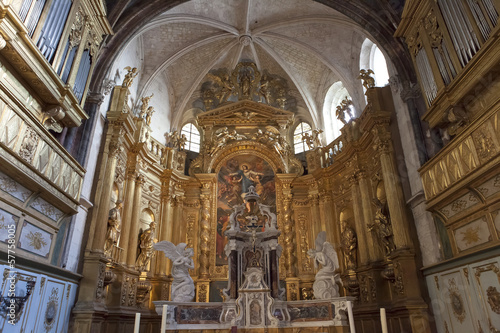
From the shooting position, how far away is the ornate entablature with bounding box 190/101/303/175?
17.5m

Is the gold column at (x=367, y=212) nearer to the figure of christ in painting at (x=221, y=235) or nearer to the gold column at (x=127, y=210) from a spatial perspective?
the figure of christ in painting at (x=221, y=235)

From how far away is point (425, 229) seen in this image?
981 centimetres

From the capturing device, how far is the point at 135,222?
13.9 m

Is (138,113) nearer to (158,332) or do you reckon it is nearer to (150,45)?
(150,45)

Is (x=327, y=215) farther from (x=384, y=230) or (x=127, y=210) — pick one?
(x=127, y=210)

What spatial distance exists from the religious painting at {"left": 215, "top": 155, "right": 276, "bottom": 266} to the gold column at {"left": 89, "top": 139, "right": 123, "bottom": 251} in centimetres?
577

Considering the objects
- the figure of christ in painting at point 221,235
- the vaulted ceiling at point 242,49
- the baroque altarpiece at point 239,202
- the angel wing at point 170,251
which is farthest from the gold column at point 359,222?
the angel wing at point 170,251

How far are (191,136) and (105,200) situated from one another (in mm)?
8569

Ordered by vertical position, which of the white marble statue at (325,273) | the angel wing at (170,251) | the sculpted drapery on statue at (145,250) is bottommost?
the white marble statue at (325,273)

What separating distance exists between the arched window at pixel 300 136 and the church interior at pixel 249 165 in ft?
0.24

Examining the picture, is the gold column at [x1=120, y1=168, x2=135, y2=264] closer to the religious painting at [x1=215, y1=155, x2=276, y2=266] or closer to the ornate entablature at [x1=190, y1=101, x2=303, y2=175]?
the ornate entablature at [x1=190, y1=101, x2=303, y2=175]

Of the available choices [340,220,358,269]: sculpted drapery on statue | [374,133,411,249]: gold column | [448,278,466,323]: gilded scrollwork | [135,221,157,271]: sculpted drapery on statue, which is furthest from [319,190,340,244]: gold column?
[135,221,157,271]: sculpted drapery on statue

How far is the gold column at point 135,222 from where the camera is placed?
43.1ft

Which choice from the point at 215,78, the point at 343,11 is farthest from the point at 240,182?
the point at 343,11
